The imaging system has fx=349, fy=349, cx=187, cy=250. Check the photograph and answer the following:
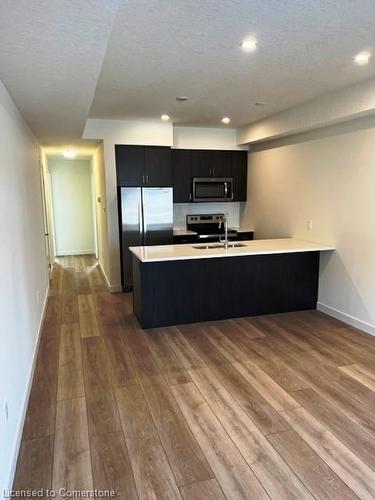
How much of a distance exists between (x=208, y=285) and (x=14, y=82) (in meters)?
2.82

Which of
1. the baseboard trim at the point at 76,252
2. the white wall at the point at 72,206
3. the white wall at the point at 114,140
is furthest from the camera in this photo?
the baseboard trim at the point at 76,252

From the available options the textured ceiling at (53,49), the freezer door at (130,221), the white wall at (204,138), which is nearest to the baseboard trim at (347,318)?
the freezer door at (130,221)

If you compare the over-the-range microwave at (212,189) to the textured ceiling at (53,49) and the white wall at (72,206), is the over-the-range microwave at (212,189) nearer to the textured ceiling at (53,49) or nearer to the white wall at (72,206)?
the textured ceiling at (53,49)

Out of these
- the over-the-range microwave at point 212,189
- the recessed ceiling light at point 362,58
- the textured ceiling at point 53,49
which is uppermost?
the recessed ceiling light at point 362,58

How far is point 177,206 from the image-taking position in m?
6.29

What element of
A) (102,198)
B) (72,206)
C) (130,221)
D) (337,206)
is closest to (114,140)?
(102,198)

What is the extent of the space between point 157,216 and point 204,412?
3473 millimetres

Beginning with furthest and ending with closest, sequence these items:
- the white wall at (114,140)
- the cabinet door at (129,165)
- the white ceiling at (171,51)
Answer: the cabinet door at (129,165) < the white wall at (114,140) < the white ceiling at (171,51)

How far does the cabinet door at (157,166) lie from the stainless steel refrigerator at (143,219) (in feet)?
0.43

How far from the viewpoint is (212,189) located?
241 inches

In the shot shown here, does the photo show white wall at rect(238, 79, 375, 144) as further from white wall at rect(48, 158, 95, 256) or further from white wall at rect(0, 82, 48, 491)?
white wall at rect(48, 158, 95, 256)

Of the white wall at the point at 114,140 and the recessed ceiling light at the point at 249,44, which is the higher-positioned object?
the recessed ceiling light at the point at 249,44

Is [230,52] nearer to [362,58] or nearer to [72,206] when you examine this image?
[362,58]

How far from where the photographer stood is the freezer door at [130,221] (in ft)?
17.3
